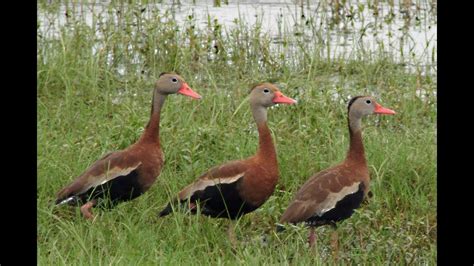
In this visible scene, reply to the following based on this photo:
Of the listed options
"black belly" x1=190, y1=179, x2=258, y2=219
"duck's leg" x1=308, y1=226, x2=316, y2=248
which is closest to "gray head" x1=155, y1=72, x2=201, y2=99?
"black belly" x1=190, y1=179, x2=258, y2=219

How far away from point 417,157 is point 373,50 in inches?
92.9

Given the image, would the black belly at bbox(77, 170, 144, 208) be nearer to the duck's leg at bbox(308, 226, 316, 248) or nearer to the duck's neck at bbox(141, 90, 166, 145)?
the duck's neck at bbox(141, 90, 166, 145)

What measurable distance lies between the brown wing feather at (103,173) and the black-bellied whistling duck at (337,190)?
873 millimetres

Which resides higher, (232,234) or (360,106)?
(360,106)

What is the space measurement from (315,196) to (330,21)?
166 inches

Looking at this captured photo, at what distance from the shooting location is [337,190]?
6531mm

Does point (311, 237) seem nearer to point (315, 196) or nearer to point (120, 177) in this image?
point (315, 196)

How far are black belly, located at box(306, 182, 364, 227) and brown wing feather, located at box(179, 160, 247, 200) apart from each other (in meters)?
0.43

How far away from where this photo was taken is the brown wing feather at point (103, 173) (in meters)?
6.84

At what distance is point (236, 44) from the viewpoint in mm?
9828

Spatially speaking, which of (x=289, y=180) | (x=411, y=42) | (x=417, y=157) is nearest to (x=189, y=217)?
(x=289, y=180)

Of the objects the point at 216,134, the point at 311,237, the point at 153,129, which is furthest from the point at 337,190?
the point at 216,134

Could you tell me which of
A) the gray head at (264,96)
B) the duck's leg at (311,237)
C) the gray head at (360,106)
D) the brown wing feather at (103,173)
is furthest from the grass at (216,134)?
the gray head at (264,96)
